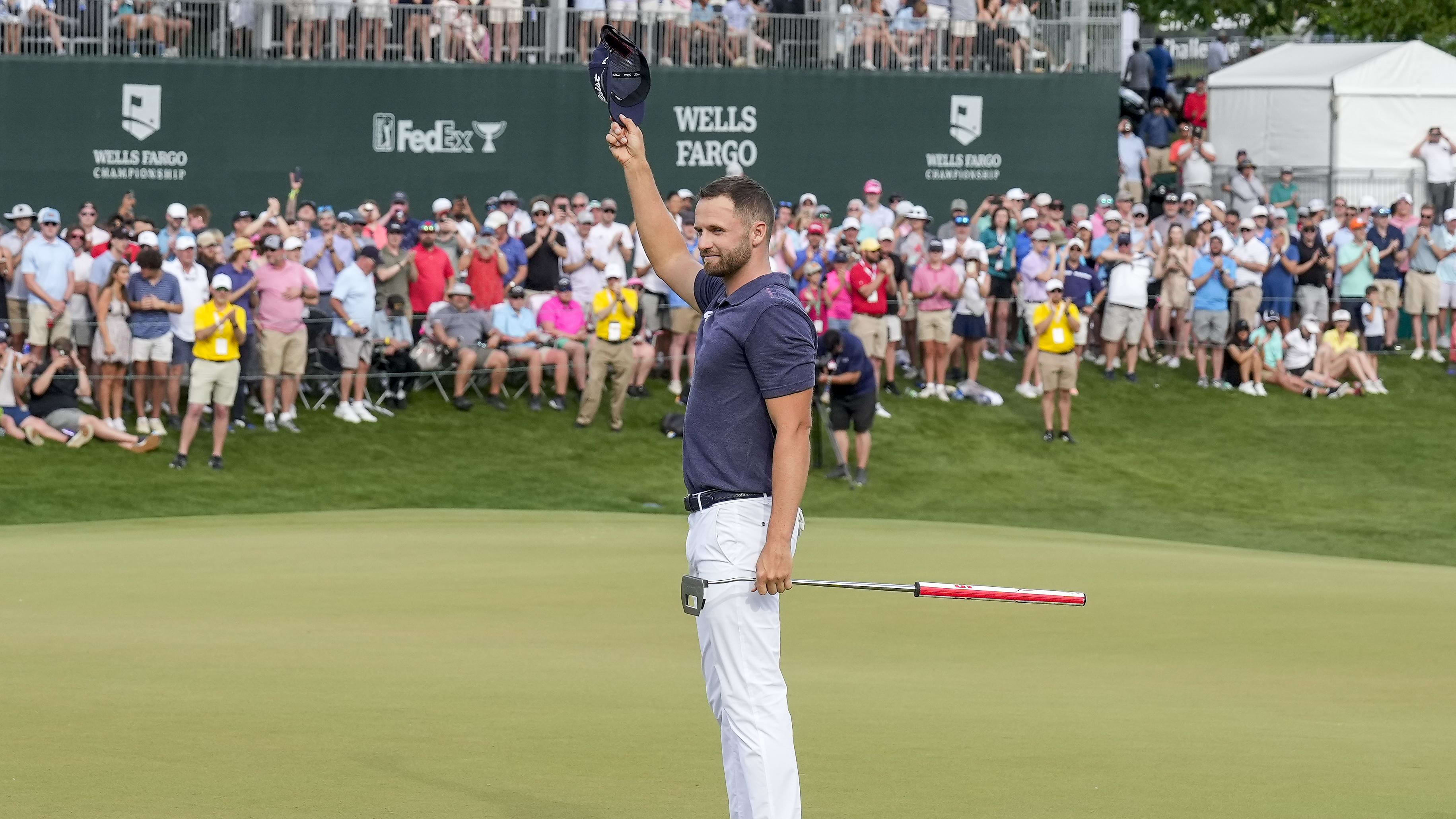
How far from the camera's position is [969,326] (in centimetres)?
2500

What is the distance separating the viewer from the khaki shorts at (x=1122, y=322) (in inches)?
1028

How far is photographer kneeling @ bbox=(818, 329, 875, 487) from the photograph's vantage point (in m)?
20.5

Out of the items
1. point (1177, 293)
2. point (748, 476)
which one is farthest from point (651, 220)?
point (1177, 293)

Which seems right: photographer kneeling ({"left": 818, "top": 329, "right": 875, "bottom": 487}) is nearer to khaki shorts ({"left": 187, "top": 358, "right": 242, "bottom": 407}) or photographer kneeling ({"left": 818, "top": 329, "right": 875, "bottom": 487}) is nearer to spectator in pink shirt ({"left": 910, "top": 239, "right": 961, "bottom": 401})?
spectator in pink shirt ({"left": 910, "top": 239, "right": 961, "bottom": 401})

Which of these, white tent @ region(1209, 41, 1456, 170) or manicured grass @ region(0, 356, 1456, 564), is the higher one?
white tent @ region(1209, 41, 1456, 170)

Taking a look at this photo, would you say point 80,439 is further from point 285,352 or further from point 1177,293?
point 1177,293

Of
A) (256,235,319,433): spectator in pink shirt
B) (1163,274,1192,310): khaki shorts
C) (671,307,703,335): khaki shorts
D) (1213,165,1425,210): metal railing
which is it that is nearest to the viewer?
(256,235,319,433): spectator in pink shirt

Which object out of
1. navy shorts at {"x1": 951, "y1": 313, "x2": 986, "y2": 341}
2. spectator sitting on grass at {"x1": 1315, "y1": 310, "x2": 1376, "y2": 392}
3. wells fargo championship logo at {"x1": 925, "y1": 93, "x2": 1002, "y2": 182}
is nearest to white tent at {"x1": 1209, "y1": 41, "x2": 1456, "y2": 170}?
A: wells fargo championship logo at {"x1": 925, "y1": 93, "x2": 1002, "y2": 182}

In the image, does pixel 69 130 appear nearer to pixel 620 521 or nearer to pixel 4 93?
pixel 4 93

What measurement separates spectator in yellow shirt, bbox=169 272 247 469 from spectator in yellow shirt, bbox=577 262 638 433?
4504 mm

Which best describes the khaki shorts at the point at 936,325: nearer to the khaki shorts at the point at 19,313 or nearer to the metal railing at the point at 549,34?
the metal railing at the point at 549,34

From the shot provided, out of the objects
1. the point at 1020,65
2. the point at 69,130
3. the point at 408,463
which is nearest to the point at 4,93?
the point at 69,130

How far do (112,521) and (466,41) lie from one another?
1153 cm

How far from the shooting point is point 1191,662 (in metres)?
10.3
